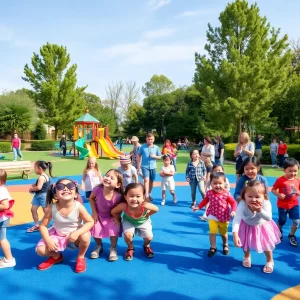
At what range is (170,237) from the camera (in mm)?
4922

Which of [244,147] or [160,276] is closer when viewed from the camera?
[160,276]

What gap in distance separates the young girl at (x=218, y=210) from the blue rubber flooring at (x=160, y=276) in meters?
0.22

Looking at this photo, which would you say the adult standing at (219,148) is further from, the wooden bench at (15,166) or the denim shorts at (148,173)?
the wooden bench at (15,166)

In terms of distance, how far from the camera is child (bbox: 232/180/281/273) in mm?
3506

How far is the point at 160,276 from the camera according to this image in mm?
3533

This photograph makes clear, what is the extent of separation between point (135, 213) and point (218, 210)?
1.18 meters

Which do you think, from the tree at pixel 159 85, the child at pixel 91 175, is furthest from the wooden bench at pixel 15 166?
the tree at pixel 159 85

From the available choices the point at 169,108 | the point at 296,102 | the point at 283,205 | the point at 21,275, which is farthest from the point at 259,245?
the point at 169,108

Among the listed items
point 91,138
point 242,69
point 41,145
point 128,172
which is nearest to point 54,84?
point 41,145

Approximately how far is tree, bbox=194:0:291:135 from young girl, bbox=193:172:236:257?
17.8 meters

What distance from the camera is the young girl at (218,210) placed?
407 cm

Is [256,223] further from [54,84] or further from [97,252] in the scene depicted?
[54,84]

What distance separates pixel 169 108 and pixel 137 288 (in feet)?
150

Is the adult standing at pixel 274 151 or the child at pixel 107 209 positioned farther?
the adult standing at pixel 274 151
